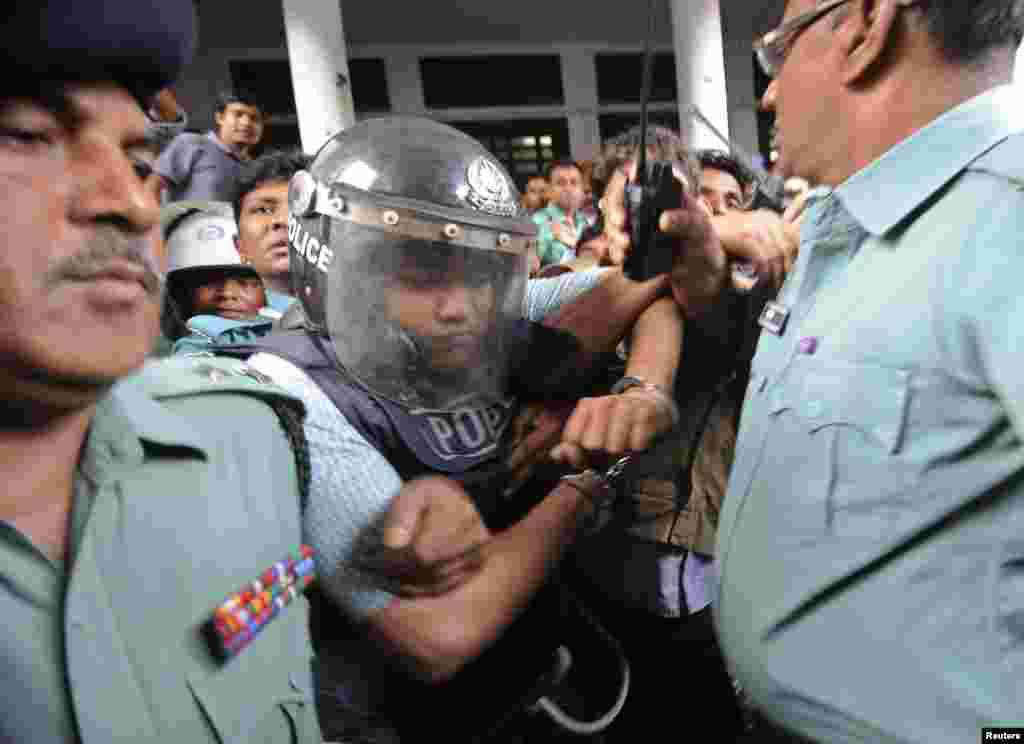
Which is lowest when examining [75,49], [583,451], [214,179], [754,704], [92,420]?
[754,704]

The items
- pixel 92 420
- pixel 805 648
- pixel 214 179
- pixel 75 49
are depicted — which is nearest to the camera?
pixel 75 49

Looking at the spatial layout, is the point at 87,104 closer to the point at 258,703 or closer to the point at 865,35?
the point at 258,703

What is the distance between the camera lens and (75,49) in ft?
1.69

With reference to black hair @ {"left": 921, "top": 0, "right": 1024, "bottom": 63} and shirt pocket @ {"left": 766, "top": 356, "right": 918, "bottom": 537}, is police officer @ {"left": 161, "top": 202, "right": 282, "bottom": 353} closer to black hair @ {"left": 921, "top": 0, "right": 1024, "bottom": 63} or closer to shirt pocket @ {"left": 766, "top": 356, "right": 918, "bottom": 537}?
shirt pocket @ {"left": 766, "top": 356, "right": 918, "bottom": 537}

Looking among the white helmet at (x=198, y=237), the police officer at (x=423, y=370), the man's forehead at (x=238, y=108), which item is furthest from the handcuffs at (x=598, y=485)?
the man's forehead at (x=238, y=108)

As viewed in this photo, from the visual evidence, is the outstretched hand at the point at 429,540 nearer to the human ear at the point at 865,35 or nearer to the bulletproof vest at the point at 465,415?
the bulletproof vest at the point at 465,415

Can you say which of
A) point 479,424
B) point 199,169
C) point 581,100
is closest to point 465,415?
point 479,424

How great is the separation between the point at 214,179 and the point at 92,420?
252 centimetres

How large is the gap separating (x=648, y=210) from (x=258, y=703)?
76cm

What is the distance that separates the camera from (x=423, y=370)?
2.87ft

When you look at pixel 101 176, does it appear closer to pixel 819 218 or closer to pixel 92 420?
pixel 92 420

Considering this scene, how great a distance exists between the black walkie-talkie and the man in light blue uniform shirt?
30 centimetres

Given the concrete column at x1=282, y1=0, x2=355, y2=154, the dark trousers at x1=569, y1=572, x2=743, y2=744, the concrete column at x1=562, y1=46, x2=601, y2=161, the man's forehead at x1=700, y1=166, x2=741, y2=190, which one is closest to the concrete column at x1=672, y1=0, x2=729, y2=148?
the concrete column at x1=282, y1=0, x2=355, y2=154

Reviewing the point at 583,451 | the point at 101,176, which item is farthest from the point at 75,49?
the point at 583,451
